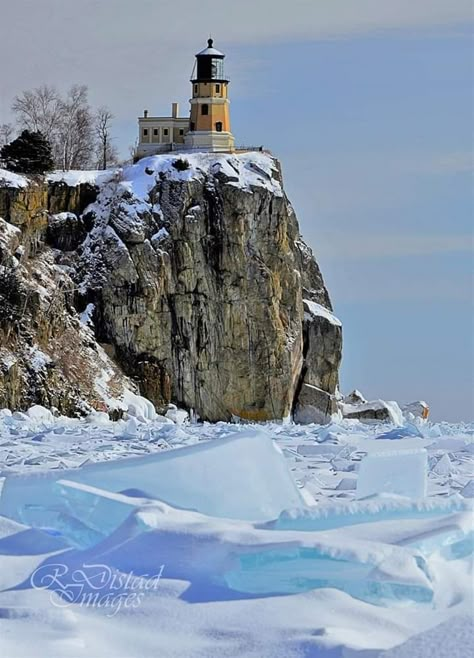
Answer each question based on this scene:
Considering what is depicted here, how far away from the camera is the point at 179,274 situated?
4881cm

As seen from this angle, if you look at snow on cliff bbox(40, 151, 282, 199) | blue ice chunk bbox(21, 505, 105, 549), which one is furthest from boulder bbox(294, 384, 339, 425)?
blue ice chunk bbox(21, 505, 105, 549)

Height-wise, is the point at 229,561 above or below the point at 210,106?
below

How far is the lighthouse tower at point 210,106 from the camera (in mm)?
54750

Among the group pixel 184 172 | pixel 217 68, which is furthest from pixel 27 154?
pixel 217 68

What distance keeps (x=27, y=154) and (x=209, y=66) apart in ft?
41.2

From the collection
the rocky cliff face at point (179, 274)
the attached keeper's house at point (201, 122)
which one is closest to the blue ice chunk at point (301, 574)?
the rocky cliff face at point (179, 274)

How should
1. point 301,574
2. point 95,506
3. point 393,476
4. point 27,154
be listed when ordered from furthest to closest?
point 27,154
point 393,476
point 95,506
point 301,574

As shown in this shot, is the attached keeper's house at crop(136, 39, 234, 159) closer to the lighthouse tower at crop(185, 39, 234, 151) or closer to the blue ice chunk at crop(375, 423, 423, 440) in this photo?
the lighthouse tower at crop(185, 39, 234, 151)

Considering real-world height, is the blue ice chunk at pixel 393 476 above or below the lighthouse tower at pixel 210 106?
below

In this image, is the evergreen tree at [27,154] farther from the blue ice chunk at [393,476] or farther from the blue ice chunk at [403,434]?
the blue ice chunk at [393,476]

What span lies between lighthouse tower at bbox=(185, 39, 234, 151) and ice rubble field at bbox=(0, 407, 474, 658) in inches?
1943

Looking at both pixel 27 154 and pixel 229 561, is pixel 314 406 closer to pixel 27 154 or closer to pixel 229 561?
pixel 27 154

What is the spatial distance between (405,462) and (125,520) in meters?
1.80

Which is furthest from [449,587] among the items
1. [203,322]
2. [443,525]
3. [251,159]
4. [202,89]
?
[202,89]
